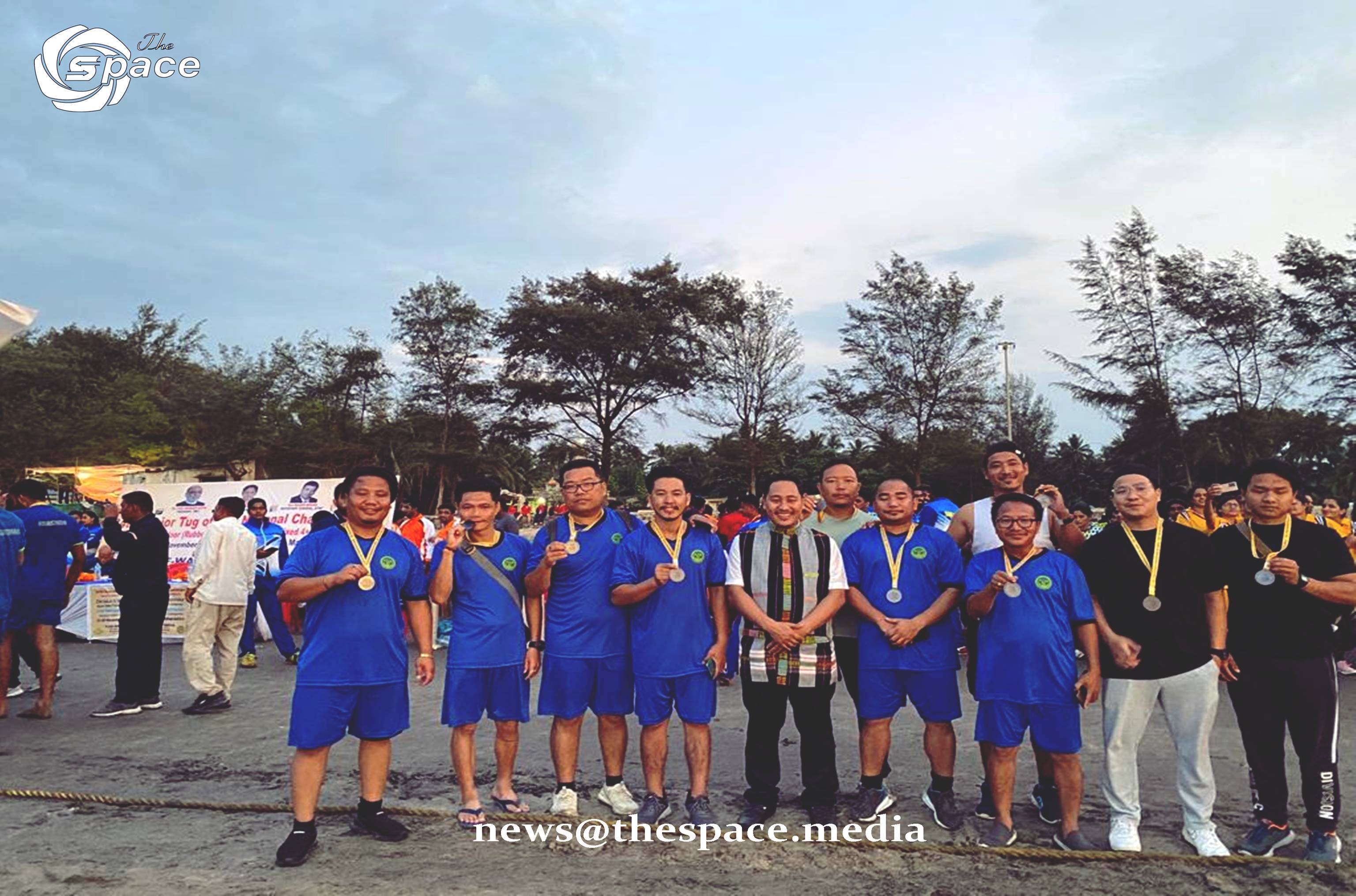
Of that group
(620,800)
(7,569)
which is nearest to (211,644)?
(7,569)

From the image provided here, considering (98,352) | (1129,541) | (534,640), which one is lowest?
(534,640)

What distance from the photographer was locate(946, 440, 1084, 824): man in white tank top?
414 centimetres

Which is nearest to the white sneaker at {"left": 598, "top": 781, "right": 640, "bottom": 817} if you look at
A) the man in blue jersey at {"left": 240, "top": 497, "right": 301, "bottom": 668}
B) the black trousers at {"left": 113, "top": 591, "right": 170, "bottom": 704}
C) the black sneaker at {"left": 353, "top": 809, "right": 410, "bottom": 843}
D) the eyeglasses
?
the black sneaker at {"left": 353, "top": 809, "right": 410, "bottom": 843}

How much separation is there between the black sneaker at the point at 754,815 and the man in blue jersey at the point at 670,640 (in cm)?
15

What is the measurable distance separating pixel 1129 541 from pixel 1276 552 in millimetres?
642

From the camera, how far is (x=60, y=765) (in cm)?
533

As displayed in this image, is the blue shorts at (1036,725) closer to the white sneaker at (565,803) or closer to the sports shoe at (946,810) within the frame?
the sports shoe at (946,810)

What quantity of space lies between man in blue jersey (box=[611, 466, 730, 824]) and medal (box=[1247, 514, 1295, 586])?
2451mm

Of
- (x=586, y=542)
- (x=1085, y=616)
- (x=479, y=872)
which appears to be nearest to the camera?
(x=479, y=872)

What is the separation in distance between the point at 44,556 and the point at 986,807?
699 centimetres

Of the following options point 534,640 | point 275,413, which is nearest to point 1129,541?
point 534,640

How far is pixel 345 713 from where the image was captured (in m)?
3.79

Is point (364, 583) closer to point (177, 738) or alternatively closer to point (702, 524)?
point (702, 524)

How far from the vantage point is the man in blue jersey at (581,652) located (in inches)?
166
